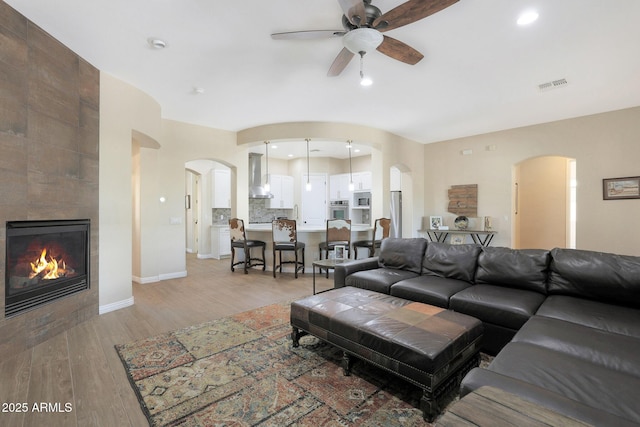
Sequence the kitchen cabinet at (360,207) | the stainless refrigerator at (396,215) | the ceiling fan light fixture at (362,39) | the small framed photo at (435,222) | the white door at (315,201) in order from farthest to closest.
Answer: the white door at (315,201), the kitchen cabinet at (360,207), the small framed photo at (435,222), the stainless refrigerator at (396,215), the ceiling fan light fixture at (362,39)

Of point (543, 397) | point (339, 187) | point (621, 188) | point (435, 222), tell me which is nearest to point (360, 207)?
point (339, 187)

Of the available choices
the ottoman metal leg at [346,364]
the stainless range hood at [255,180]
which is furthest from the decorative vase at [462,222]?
the ottoman metal leg at [346,364]

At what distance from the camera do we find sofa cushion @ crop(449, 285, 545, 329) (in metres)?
2.34

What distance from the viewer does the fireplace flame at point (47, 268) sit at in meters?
2.82

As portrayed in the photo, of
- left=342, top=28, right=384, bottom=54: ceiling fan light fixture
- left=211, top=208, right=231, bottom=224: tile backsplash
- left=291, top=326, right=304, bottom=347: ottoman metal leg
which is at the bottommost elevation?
left=291, top=326, right=304, bottom=347: ottoman metal leg

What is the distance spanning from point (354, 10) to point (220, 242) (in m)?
6.65

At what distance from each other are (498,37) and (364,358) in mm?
3239

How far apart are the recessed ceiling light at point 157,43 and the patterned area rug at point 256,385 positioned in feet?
9.63

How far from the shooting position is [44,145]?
282 cm

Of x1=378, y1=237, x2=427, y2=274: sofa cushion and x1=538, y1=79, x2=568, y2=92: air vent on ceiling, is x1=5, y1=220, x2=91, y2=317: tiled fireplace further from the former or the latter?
x1=538, y1=79, x2=568, y2=92: air vent on ceiling

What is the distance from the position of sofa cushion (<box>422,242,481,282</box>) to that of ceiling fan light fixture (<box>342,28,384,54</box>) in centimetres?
233

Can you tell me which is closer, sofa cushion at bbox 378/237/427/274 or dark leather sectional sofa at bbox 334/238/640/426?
dark leather sectional sofa at bbox 334/238/640/426

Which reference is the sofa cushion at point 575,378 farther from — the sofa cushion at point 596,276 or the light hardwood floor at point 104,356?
the light hardwood floor at point 104,356

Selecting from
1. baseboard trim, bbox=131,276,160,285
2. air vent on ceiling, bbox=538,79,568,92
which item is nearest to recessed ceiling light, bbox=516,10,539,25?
air vent on ceiling, bbox=538,79,568,92
